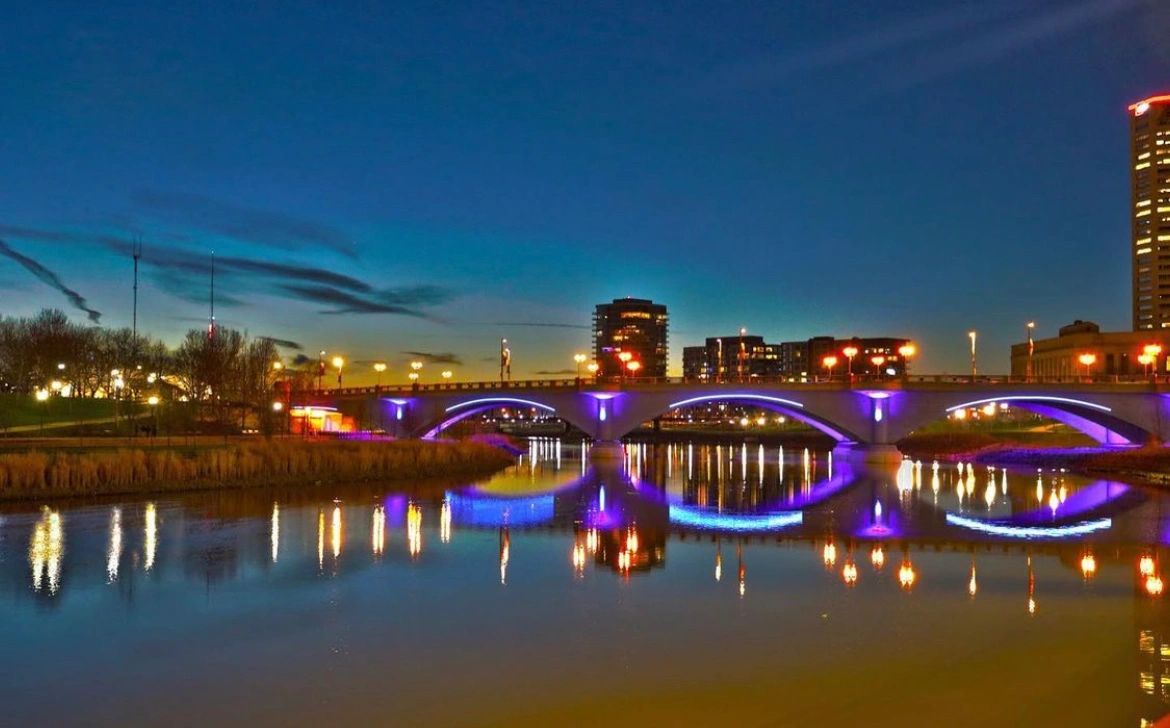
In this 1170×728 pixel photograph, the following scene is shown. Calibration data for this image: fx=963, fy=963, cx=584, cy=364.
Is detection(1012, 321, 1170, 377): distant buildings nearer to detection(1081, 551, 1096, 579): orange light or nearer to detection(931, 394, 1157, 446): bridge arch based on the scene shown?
detection(931, 394, 1157, 446): bridge arch

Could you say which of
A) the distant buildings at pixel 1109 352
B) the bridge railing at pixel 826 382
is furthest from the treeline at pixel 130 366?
the distant buildings at pixel 1109 352

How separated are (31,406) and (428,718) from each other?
85212 millimetres

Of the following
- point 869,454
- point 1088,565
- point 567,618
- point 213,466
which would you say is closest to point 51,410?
point 213,466

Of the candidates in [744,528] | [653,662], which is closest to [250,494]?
[744,528]

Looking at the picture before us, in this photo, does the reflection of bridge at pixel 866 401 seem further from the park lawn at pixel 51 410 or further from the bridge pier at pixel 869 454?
the park lawn at pixel 51 410

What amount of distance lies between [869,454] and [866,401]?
5.02 meters

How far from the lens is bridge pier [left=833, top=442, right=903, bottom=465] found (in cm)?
8350

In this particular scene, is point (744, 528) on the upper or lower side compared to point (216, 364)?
lower

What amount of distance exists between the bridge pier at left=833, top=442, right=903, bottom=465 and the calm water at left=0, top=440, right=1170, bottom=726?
1775 inches

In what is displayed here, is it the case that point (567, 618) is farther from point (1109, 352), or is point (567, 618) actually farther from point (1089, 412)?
point (1109, 352)

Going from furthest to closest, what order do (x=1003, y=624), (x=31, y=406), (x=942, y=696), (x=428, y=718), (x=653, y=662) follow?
(x=31, y=406) < (x=1003, y=624) < (x=653, y=662) < (x=942, y=696) < (x=428, y=718)

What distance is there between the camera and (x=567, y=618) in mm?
19812

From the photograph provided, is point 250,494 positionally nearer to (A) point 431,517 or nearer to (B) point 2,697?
(A) point 431,517

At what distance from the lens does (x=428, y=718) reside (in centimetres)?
1360
